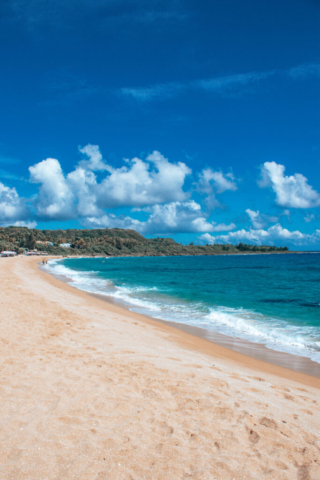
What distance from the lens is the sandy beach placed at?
117 inches

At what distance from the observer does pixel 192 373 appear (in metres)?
5.61

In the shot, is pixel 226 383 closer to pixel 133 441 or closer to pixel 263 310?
pixel 133 441

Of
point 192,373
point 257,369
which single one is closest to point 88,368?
point 192,373

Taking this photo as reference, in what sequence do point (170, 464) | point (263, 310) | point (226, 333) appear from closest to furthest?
1. point (170, 464)
2. point (226, 333)
3. point (263, 310)

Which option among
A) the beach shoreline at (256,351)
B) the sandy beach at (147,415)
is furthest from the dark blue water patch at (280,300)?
the sandy beach at (147,415)

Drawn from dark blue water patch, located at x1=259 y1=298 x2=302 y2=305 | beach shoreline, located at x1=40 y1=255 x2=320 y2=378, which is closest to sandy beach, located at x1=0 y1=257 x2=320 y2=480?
beach shoreline, located at x1=40 y1=255 x2=320 y2=378

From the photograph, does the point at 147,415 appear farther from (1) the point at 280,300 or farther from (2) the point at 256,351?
(1) the point at 280,300

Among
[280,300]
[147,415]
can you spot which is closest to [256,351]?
[147,415]

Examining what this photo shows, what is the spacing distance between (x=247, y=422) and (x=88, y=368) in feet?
10.4

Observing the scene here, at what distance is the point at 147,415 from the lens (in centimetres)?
395

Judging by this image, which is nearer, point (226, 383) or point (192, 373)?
point (226, 383)

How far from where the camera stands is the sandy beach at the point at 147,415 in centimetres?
296

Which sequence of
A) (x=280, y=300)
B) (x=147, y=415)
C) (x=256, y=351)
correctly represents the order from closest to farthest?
(x=147, y=415)
(x=256, y=351)
(x=280, y=300)

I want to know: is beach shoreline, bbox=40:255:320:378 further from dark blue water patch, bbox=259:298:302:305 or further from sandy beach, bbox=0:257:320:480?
dark blue water patch, bbox=259:298:302:305
